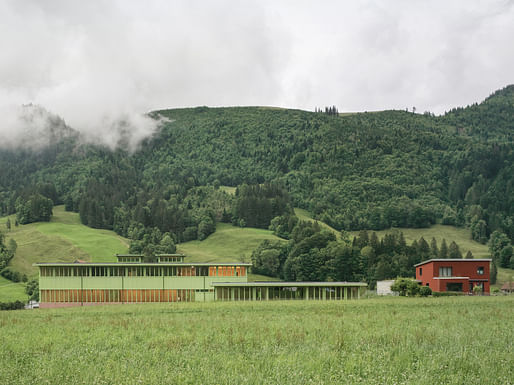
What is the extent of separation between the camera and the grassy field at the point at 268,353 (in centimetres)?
1914

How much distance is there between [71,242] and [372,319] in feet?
490

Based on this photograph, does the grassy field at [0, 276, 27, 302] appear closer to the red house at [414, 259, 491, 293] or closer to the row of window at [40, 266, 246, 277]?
the row of window at [40, 266, 246, 277]

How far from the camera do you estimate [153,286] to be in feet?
279

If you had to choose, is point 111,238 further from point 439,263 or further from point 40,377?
point 40,377

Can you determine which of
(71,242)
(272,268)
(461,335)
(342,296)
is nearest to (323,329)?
(461,335)

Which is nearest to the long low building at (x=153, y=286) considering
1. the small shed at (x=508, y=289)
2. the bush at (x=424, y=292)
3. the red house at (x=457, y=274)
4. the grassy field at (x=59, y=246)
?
the bush at (x=424, y=292)

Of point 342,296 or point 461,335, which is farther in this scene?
point 342,296

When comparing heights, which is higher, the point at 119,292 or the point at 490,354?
the point at 490,354

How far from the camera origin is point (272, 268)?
152 meters

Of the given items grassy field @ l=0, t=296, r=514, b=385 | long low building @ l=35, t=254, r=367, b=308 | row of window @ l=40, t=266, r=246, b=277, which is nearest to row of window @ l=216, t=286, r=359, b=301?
long low building @ l=35, t=254, r=367, b=308

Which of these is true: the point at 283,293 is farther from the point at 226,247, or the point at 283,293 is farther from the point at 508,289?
the point at 226,247

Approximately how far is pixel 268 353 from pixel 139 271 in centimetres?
6518

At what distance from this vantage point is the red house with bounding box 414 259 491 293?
3462 inches

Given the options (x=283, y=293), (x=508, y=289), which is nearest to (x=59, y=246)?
(x=283, y=293)
